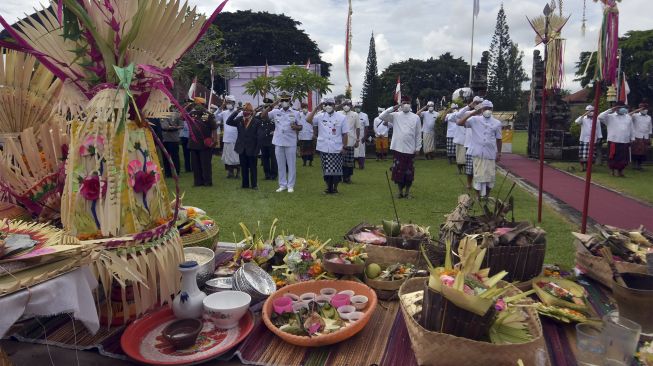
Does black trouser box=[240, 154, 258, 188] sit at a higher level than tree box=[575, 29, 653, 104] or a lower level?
lower

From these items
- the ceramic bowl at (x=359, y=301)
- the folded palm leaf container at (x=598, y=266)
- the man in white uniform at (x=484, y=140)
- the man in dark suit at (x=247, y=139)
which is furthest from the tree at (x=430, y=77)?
the ceramic bowl at (x=359, y=301)

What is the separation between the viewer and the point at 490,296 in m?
2.00

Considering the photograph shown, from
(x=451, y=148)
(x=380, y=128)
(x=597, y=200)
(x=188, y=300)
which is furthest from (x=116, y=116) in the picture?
(x=451, y=148)

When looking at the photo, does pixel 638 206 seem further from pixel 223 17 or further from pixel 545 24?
pixel 223 17

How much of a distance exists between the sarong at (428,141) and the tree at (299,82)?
15.3 ft

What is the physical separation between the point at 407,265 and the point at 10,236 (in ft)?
7.73

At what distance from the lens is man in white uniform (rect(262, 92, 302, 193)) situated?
317 inches

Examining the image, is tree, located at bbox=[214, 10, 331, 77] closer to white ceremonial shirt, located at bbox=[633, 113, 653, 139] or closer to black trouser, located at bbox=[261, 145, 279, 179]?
black trouser, located at bbox=[261, 145, 279, 179]

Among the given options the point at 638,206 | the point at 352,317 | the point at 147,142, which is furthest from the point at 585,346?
the point at 638,206

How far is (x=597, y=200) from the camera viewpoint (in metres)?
7.57

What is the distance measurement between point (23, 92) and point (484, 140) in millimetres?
6229

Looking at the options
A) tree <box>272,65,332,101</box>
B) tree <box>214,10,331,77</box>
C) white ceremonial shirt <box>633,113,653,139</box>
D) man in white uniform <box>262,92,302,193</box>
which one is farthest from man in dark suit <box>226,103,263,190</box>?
tree <box>214,10,331,77</box>

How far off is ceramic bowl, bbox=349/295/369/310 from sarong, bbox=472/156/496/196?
5202 mm

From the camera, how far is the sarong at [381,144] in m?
13.7
